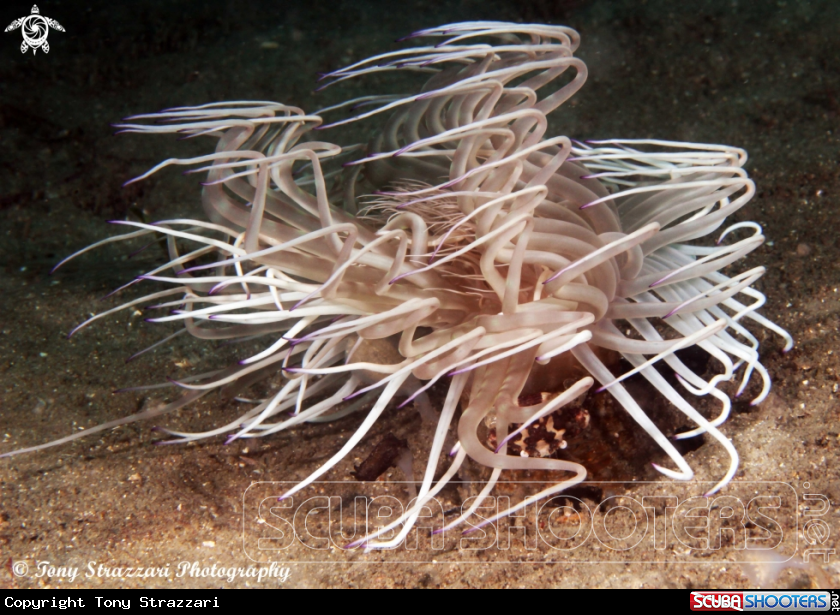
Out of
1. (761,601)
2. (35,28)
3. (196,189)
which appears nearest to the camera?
(761,601)

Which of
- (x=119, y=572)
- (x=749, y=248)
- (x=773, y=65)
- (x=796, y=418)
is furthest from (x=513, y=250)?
(x=773, y=65)

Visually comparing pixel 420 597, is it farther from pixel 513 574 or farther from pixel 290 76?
pixel 290 76

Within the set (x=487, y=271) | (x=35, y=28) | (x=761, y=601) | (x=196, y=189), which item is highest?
(x=35, y=28)

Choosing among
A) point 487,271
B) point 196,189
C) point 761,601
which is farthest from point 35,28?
point 761,601

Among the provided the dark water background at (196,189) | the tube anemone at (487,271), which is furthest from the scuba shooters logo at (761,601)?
the tube anemone at (487,271)

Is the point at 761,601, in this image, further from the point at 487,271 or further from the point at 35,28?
the point at 35,28

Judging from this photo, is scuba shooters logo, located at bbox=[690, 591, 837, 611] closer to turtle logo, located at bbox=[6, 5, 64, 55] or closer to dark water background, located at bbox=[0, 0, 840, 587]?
dark water background, located at bbox=[0, 0, 840, 587]

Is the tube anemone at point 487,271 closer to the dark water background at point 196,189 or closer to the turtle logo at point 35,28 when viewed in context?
the dark water background at point 196,189
